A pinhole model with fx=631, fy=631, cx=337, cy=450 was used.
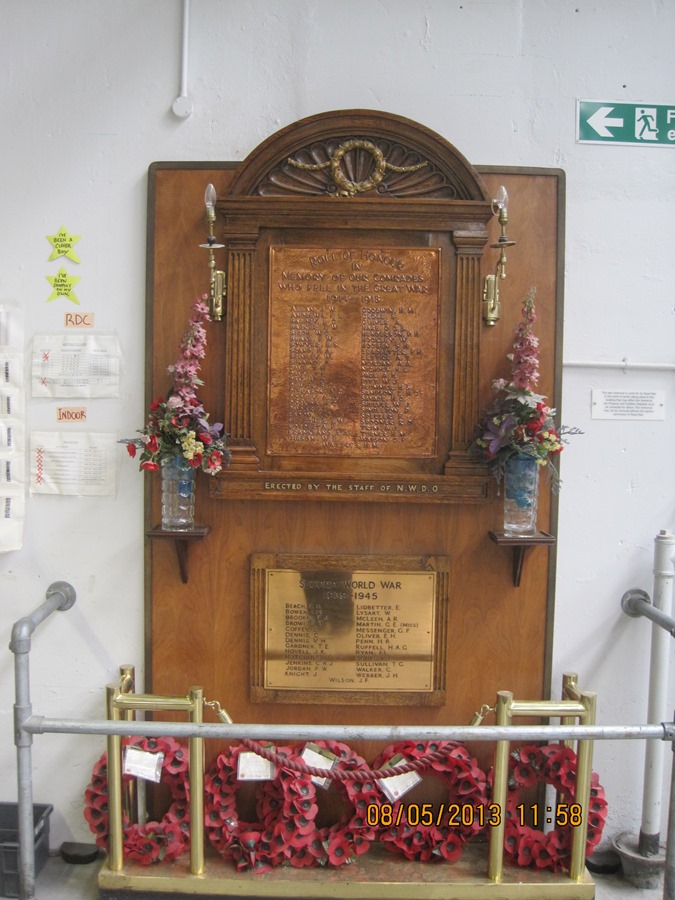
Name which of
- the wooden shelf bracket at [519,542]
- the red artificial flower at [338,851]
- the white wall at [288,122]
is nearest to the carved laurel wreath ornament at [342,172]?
the white wall at [288,122]

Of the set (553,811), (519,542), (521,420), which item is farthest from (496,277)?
(553,811)

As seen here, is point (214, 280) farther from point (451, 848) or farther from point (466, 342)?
point (451, 848)

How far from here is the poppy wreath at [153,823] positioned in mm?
2246

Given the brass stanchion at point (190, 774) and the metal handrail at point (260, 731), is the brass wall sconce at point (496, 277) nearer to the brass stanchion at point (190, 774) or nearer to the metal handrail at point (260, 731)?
the metal handrail at point (260, 731)

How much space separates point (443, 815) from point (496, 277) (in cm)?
199

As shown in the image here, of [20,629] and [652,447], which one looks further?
[652,447]

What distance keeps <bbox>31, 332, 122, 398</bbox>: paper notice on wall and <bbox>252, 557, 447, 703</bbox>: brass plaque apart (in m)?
0.93

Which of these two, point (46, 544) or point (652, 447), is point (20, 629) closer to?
point (46, 544)

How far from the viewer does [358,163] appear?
92.5 inches

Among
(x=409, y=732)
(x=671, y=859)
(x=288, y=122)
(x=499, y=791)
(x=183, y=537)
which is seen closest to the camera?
(x=409, y=732)

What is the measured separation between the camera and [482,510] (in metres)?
2.44

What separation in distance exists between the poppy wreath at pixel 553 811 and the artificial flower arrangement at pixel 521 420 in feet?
3.41

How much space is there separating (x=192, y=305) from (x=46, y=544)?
1106 millimetres

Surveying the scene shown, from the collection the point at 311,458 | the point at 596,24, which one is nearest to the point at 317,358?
the point at 311,458
